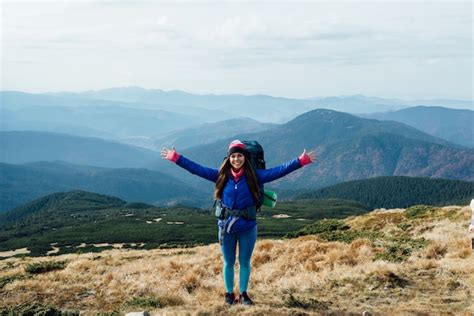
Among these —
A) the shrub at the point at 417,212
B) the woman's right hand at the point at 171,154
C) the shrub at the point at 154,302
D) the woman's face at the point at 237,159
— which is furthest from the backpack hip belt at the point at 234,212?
the shrub at the point at 417,212

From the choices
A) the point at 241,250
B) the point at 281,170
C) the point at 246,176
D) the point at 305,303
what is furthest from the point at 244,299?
the point at 281,170

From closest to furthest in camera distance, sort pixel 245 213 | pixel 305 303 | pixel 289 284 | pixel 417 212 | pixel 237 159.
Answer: pixel 237 159 < pixel 245 213 < pixel 305 303 < pixel 289 284 < pixel 417 212

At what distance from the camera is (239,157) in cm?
1035

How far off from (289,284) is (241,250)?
3.19m

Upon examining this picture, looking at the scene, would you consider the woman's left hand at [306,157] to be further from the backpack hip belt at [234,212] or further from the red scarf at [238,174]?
the backpack hip belt at [234,212]

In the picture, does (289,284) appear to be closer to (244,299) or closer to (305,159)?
(244,299)

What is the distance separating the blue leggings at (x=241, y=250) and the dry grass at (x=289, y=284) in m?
0.68

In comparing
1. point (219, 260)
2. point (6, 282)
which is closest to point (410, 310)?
point (219, 260)

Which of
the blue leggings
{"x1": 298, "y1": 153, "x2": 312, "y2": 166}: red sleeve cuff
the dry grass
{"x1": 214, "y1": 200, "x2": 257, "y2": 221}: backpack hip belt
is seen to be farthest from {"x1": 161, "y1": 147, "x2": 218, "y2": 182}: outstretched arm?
the dry grass

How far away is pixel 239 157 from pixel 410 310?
5.27m

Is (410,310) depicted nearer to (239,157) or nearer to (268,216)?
(239,157)

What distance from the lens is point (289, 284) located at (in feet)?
43.7

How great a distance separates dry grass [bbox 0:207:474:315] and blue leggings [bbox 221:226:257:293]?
68 centimetres

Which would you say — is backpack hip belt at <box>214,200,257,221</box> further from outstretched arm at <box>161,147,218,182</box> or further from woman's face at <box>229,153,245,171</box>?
woman's face at <box>229,153,245,171</box>
